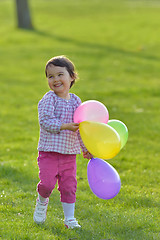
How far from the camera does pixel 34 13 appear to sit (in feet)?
113

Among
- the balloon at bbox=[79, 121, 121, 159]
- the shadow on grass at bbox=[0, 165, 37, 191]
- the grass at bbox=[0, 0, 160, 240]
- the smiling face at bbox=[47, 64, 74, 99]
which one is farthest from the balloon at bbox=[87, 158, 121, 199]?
the shadow on grass at bbox=[0, 165, 37, 191]

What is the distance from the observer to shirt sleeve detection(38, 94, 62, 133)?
4055 millimetres

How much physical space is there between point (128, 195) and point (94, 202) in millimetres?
426

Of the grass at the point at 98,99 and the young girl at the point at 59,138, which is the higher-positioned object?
the young girl at the point at 59,138

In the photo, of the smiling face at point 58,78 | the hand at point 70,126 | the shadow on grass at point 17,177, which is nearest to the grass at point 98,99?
the shadow on grass at point 17,177

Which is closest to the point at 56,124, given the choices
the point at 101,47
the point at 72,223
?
the point at 72,223

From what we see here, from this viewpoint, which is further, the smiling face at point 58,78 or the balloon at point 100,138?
the smiling face at point 58,78

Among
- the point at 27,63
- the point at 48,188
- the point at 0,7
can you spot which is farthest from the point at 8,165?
the point at 0,7

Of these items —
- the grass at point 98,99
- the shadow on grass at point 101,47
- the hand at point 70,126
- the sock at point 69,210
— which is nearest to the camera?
the hand at point 70,126

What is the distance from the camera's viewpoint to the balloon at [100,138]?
3.97 m

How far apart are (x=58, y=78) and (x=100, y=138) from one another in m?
0.71

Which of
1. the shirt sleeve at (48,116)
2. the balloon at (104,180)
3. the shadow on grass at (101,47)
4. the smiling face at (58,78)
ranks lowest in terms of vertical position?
the shadow on grass at (101,47)

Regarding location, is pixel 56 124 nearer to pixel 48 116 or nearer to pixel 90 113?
pixel 48 116

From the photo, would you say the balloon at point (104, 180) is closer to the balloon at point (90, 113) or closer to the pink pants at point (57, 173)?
the pink pants at point (57, 173)
